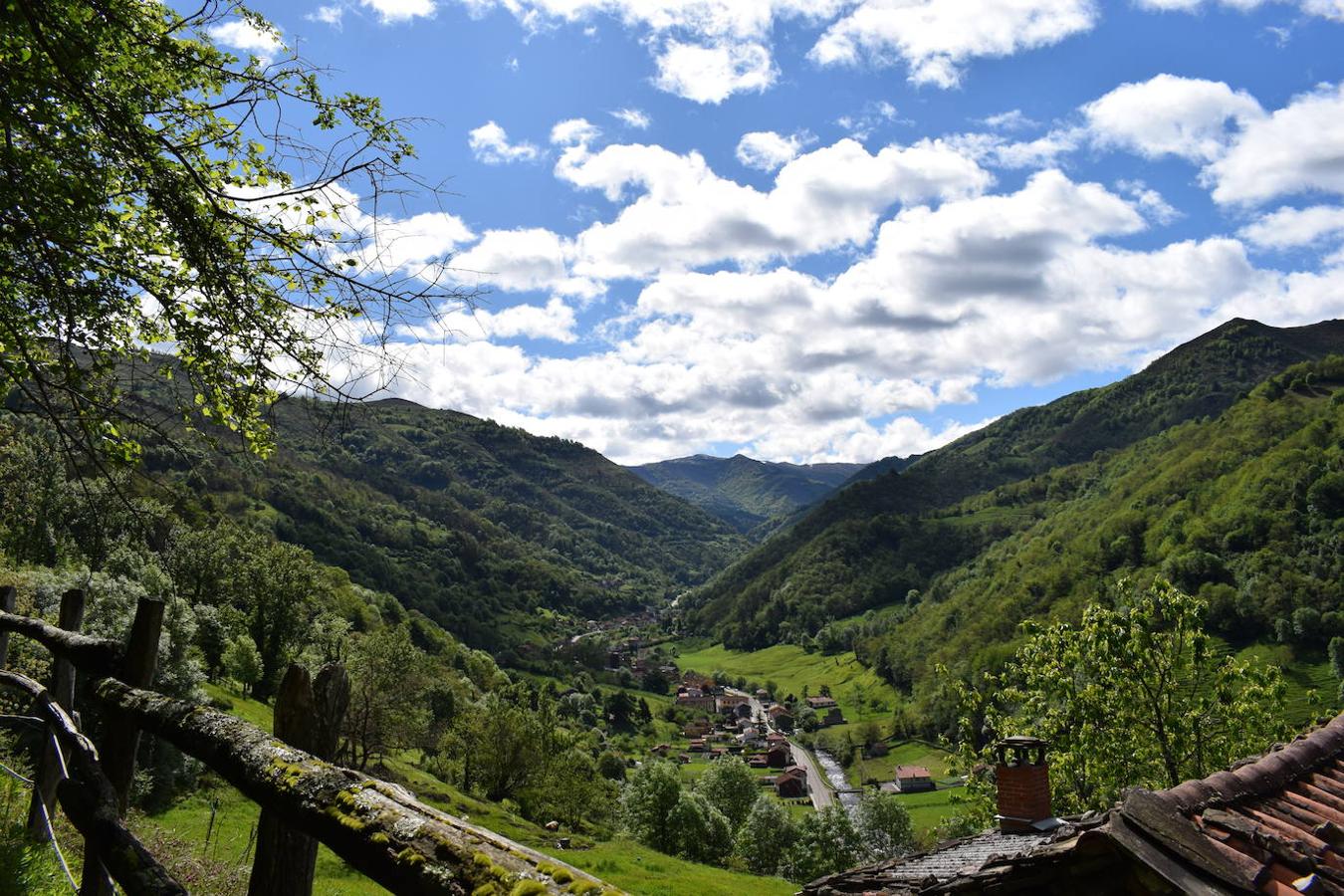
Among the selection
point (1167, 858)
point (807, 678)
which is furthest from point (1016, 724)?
point (807, 678)

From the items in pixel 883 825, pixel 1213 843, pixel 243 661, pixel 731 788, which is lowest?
pixel 883 825

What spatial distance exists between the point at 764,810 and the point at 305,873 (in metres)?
63.6

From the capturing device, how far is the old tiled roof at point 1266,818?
14.5ft

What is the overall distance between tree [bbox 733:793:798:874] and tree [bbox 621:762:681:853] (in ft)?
30.2

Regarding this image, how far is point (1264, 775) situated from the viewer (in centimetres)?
711

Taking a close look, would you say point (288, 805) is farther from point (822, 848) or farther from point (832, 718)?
point (832, 718)

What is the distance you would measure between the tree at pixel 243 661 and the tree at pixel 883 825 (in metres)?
47.8

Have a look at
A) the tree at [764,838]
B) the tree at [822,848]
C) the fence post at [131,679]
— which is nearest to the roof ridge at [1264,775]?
the fence post at [131,679]

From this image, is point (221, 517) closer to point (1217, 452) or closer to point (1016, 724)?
point (1016, 724)

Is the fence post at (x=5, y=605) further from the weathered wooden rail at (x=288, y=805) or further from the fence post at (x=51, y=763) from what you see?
the weathered wooden rail at (x=288, y=805)

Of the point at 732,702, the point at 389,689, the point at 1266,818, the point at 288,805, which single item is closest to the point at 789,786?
the point at 732,702

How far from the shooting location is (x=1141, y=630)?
19.7m

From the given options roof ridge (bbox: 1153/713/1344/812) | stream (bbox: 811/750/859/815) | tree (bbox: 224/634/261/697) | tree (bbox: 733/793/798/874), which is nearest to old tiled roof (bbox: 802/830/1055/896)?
roof ridge (bbox: 1153/713/1344/812)

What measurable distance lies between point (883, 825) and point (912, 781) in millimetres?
45793
